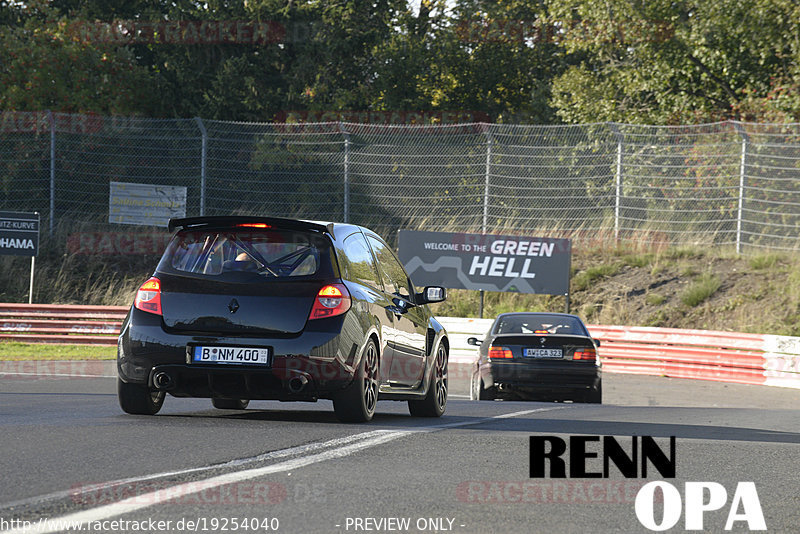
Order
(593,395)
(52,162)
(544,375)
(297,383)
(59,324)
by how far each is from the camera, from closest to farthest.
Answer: (297,383) < (544,375) < (593,395) < (59,324) < (52,162)

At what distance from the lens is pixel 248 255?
30.6 feet

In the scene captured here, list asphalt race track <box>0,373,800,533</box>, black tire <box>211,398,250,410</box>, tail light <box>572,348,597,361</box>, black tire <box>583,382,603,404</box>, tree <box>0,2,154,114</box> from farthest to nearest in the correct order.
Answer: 1. tree <box>0,2,154,114</box>
2. black tire <box>583,382,603,404</box>
3. tail light <box>572,348,597,361</box>
4. black tire <box>211,398,250,410</box>
5. asphalt race track <box>0,373,800,533</box>

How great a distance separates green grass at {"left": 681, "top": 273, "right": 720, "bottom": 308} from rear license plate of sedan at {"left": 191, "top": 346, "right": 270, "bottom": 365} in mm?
19965

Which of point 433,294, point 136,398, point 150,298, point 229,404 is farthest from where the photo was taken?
point 229,404

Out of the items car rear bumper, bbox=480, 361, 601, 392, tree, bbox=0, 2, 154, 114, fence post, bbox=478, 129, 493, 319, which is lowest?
car rear bumper, bbox=480, 361, 601, 392

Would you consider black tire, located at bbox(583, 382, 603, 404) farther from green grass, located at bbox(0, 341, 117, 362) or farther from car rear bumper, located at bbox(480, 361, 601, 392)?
green grass, located at bbox(0, 341, 117, 362)

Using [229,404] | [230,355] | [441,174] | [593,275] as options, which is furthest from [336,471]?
[593,275]

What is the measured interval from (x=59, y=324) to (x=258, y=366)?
1901 centimetres

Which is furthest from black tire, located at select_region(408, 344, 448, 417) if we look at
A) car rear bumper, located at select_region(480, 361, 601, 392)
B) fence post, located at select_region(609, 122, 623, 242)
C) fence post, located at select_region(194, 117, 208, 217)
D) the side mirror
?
fence post, located at select_region(194, 117, 208, 217)

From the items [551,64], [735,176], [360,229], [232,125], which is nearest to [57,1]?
[232,125]

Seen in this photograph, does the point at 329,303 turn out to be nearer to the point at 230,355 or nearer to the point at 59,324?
the point at 230,355

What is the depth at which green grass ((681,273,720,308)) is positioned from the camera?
90.0 feet

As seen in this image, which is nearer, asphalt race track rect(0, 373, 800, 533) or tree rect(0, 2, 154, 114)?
asphalt race track rect(0, 373, 800, 533)

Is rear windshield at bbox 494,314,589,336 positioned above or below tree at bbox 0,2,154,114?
below
